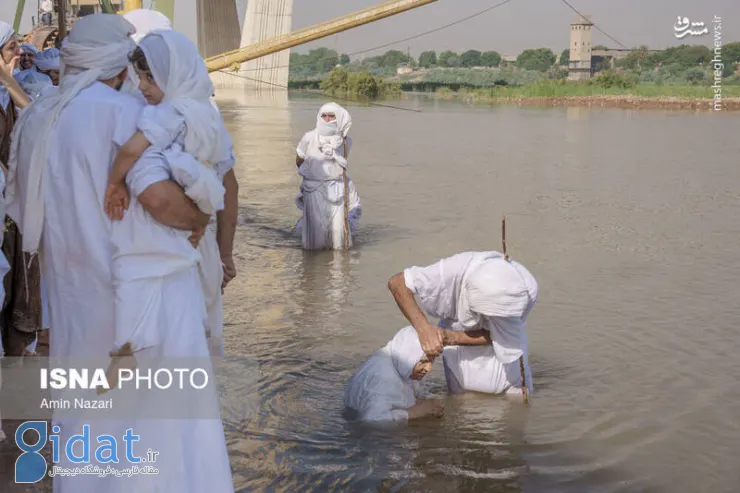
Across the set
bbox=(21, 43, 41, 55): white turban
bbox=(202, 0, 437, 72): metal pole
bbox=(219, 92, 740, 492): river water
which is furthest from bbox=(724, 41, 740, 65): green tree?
bbox=(21, 43, 41, 55): white turban

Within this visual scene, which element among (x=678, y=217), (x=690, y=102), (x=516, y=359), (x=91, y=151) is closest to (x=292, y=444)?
(x=516, y=359)

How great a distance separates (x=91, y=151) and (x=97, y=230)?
23 cm

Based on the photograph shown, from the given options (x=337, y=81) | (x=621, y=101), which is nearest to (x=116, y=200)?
(x=621, y=101)

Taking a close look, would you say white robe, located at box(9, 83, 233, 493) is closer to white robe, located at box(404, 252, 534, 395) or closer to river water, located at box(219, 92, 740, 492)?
river water, located at box(219, 92, 740, 492)

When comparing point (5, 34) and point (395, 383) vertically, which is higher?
point (5, 34)

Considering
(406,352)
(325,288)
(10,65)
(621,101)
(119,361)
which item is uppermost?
(621,101)

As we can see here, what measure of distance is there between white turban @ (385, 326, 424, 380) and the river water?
31 cm

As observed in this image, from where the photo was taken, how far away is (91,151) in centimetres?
300

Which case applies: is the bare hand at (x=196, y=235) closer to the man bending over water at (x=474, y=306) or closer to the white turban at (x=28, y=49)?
the man bending over water at (x=474, y=306)

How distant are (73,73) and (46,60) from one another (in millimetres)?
2833

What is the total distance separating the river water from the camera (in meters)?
4.60

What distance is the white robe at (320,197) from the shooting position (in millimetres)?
9211

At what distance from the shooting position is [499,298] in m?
4.36

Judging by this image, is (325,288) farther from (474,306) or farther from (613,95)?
(613,95)
